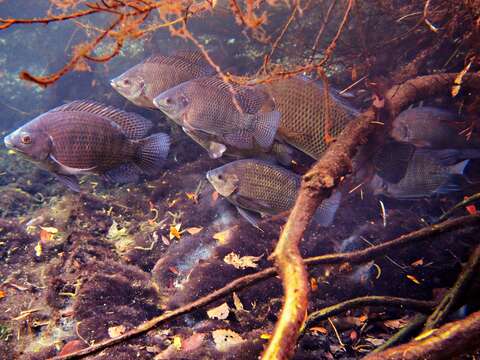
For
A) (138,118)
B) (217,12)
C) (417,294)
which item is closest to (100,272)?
(138,118)

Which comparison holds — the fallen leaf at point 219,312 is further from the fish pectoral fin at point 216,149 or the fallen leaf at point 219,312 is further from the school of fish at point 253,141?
the fish pectoral fin at point 216,149

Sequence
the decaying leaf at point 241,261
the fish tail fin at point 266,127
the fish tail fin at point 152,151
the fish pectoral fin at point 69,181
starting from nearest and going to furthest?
the decaying leaf at point 241,261, the fish pectoral fin at point 69,181, the fish tail fin at point 266,127, the fish tail fin at point 152,151

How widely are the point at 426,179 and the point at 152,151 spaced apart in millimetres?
3798

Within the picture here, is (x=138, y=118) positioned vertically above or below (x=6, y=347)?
above

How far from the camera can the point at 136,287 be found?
3.57 metres

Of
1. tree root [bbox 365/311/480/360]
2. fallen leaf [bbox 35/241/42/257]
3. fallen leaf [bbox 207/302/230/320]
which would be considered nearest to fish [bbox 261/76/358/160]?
fallen leaf [bbox 207/302/230/320]

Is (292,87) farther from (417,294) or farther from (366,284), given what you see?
(417,294)

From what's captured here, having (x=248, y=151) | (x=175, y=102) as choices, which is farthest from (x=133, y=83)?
(x=248, y=151)

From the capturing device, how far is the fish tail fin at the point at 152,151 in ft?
13.0

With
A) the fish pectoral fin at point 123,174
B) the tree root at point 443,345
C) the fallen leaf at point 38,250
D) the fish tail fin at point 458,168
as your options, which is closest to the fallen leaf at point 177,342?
the tree root at point 443,345

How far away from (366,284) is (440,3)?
4.17 meters

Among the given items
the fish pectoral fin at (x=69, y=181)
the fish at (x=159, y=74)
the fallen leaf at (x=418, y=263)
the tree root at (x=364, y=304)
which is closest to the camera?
the tree root at (x=364, y=304)

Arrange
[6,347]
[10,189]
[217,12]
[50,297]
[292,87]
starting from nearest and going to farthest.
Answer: [6,347] → [50,297] → [292,87] → [10,189] → [217,12]

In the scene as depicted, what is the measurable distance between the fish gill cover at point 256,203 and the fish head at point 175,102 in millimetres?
20
